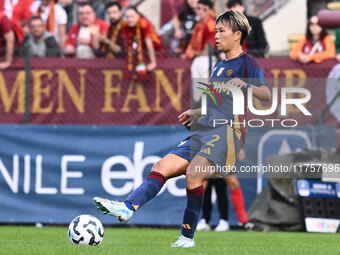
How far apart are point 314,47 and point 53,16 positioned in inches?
174

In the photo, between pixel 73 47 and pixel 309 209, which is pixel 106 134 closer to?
pixel 73 47

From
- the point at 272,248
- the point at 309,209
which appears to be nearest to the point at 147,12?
the point at 309,209

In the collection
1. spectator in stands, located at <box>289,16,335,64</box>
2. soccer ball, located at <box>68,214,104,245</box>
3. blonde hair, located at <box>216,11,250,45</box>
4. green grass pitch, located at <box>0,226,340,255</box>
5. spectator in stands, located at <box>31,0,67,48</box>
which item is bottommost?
green grass pitch, located at <box>0,226,340,255</box>

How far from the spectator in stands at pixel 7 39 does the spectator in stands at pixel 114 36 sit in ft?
4.62

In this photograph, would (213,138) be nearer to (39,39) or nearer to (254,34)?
(254,34)

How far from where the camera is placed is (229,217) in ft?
39.2

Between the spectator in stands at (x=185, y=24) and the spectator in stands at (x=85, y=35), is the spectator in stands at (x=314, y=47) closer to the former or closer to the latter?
the spectator in stands at (x=185, y=24)

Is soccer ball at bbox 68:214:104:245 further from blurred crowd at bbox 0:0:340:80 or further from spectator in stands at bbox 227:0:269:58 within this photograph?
spectator in stands at bbox 227:0:269:58

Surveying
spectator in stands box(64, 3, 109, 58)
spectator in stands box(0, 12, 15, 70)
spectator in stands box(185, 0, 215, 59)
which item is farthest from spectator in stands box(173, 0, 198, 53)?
spectator in stands box(0, 12, 15, 70)

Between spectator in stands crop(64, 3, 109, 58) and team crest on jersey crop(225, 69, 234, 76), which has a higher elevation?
team crest on jersey crop(225, 69, 234, 76)

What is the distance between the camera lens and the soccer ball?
7.19m

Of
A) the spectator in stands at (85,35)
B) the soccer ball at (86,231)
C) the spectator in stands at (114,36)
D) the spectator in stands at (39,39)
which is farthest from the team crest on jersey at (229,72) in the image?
the spectator in stands at (39,39)

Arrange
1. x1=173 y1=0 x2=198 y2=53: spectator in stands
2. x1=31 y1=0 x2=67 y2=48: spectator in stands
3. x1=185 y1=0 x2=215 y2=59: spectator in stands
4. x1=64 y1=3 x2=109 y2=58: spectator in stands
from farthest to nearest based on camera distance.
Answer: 1. x1=31 y1=0 x2=67 y2=48: spectator in stands
2. x1=173 y1=0 x2=198 y2=53: spectator in stands
3. x1=64 y1=3 x2=109 y2=58: spectator in stands
4. x1=185 y1=0 x2=215 y2=59: spectator in stands

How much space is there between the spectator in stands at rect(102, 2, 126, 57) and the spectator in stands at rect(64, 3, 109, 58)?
0.13m
